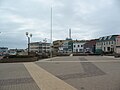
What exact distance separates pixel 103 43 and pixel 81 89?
93.7 metres

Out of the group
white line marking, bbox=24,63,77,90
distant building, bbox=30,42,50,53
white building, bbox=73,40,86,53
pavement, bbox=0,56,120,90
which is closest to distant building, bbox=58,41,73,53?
white building, bbox=73,40,86,53

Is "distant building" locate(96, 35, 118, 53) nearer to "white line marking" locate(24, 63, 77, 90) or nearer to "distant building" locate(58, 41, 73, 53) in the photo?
"distant building" locate(58, 41, 73, 53)

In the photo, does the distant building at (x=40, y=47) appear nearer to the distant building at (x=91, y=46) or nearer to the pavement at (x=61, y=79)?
the distant building at (x=91, y=46)

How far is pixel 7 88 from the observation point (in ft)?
32.1

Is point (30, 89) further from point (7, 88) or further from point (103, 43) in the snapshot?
point (103, 43)

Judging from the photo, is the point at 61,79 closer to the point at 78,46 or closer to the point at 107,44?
the point at 107,44

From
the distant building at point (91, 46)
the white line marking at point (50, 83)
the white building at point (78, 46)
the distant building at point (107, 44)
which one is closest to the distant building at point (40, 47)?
the white building at point (78, 46)

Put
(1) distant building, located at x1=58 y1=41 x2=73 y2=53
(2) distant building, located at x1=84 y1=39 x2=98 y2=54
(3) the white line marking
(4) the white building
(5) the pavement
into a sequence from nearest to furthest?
(3) the white line marking < (5) the pavement < (2) distant building, located at x1=84 y1=39 x2=98 y2=54 < (4) the white building < (1) distant building, located at x1=58 y1=41 x2=73 y2=53

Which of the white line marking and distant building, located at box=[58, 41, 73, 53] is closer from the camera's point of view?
the white line marking

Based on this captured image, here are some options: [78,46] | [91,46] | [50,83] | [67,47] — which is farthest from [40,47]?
[50,83]

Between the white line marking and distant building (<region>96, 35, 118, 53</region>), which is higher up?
distant building (<region>96, 35, 118, 53</region>)

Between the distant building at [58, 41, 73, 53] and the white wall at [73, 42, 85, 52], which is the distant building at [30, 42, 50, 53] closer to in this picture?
the distant building at [58, 41, 73, 53]

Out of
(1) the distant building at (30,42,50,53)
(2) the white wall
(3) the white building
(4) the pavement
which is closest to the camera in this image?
(4) the pavement

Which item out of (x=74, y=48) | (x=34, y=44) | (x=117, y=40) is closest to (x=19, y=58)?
(x=117, y=40)
